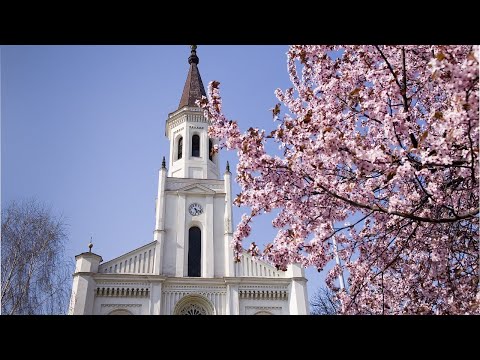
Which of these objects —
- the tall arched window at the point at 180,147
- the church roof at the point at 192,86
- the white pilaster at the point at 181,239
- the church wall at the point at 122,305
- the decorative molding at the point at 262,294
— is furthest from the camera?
the church roof at the point at 192,86

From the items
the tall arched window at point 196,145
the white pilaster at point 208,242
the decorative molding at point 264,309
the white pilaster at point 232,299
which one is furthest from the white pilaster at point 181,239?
the tall arched window at point 196,145

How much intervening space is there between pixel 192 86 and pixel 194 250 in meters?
12.9

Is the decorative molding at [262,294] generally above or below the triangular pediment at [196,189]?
below

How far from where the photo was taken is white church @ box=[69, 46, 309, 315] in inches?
691

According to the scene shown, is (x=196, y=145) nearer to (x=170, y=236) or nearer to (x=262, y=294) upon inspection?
(x=170, y=236)

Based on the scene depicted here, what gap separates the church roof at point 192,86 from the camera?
26484 mm

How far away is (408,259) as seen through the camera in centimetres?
644

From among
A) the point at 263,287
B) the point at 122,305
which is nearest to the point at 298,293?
the point at 263,287

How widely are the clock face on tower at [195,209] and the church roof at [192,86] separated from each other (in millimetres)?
7669

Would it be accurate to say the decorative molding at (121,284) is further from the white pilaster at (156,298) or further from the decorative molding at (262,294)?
the decorative molding at (262,294)
